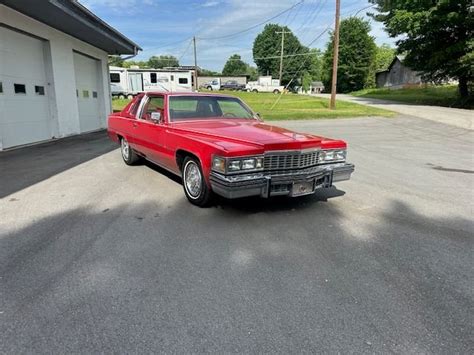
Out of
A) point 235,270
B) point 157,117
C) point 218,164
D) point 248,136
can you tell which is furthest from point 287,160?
point 157,117

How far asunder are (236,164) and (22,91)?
9463 millimetres

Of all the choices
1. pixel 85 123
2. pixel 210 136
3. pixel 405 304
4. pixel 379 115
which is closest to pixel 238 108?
pixel 210 136

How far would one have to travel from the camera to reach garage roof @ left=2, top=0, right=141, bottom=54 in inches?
365

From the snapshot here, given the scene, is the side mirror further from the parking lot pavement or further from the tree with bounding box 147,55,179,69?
the tree with bounding box 147,55,179,69

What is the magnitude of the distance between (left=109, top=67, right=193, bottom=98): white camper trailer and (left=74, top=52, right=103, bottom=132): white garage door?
19.9m

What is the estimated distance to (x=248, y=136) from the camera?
4.43m

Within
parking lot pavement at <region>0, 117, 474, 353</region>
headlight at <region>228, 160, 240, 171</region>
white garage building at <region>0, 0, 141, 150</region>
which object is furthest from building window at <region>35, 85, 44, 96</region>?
headlight at <region>228, 160, 240, 171</region>

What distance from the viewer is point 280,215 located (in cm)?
454

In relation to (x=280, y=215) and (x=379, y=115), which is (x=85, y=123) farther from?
(x=379, y=115)

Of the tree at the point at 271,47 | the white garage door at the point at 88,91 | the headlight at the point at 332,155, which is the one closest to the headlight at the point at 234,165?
the headlight at the point at 332,155

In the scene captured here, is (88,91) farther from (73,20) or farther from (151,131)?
(151,131)

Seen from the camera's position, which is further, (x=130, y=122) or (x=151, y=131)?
(x=130, y=122)

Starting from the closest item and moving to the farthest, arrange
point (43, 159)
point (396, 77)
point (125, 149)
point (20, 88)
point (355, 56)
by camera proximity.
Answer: point (125, 149) → point (43, 159) → point (20, 88) → point (355, 56) → point (396, 77)

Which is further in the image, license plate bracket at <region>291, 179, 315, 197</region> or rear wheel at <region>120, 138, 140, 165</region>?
rear wheel at <region>120, 138, 140, 165</region>
